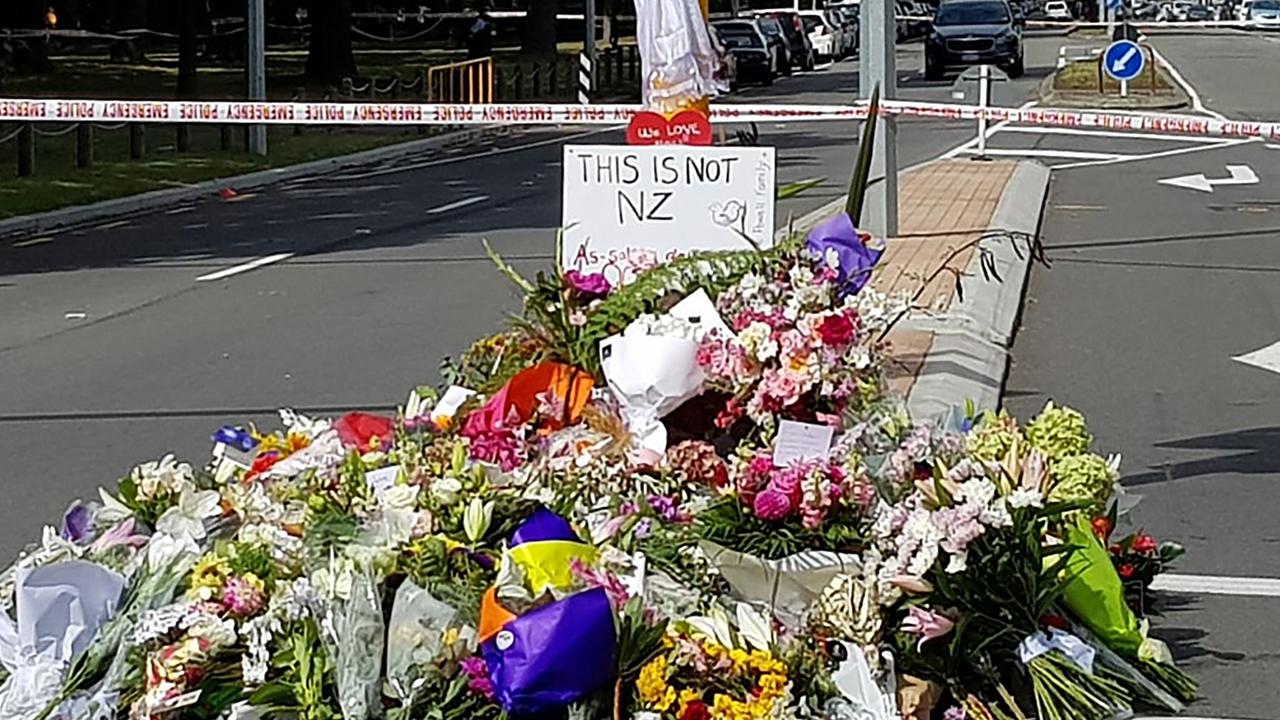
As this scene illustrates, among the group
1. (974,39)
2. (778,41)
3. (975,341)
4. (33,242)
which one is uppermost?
(974,39)

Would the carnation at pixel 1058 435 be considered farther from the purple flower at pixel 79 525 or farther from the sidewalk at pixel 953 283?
the purple flower at pixel 79 525

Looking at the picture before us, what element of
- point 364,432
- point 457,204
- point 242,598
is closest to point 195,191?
point 457,204

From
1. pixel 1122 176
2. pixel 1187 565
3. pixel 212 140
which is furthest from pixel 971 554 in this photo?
pixel 212 140

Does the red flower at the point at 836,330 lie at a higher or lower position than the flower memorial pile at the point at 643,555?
higher

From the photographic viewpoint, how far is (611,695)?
16.3 ft

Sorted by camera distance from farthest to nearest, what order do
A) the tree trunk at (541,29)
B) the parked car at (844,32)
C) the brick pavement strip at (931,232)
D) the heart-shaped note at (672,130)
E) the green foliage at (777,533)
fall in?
the parked car at (844,32) → the tree trunk at (541,29) → the brick pavement strip at (931,232) → the heart-shaped note at (672,130) → the green foliage at (777,533)

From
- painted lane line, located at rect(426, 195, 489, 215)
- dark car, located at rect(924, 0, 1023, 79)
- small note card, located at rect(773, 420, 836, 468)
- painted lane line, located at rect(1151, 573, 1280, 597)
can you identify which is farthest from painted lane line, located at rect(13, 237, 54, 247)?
dark car, located at rect(924, 0, 1023, 79)

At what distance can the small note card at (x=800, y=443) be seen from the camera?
5.92 m

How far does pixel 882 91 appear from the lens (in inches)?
582

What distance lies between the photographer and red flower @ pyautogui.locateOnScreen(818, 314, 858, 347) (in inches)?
248

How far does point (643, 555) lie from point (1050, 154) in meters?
21.9

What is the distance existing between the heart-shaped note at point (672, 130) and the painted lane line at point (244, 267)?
8179 millimetres

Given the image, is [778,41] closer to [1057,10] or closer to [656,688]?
[656,688]

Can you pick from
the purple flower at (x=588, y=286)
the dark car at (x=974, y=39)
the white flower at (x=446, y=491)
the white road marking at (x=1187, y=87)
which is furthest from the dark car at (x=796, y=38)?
the white flower at (x=446, y=491)
